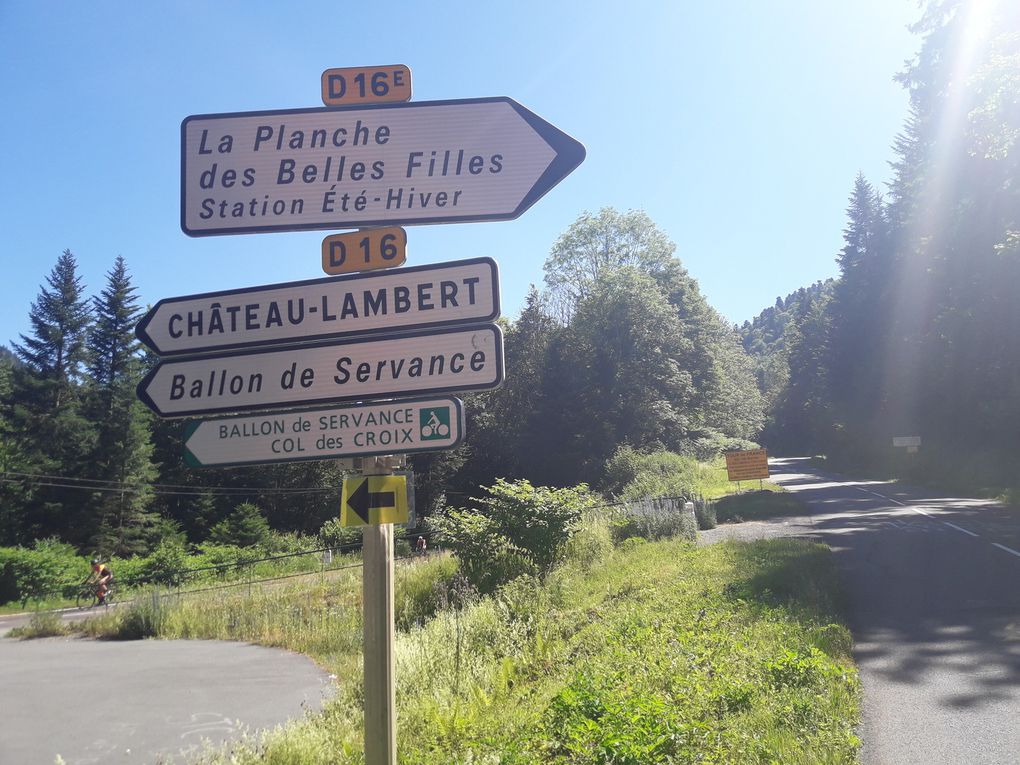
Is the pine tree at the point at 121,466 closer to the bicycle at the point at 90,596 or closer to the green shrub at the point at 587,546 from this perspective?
the bicycle at the point at 90,596

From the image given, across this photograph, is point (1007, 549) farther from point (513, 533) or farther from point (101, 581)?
point (101, 581)

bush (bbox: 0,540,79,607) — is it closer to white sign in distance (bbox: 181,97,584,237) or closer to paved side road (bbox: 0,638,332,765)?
paved side road (bbox: 0,638,332,765)

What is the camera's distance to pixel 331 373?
2.48m

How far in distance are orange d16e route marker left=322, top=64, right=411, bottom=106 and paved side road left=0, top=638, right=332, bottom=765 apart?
17.5 feet

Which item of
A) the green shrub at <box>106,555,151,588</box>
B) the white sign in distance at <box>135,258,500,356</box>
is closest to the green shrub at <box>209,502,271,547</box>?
the green shrub at <box>106,555,151,588</box>

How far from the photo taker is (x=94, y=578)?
23453mm

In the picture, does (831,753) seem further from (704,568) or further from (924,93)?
(924,93)

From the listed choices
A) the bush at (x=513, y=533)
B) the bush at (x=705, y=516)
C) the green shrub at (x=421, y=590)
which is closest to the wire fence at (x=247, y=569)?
the bush at (x=705, y=516)

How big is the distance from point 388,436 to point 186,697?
7.78 metres

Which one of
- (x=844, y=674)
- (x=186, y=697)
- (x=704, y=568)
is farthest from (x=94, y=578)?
(x=844, y=674)

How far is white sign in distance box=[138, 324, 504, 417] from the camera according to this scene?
95.9 inches

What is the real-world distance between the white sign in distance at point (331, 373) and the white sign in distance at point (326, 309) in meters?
0.06

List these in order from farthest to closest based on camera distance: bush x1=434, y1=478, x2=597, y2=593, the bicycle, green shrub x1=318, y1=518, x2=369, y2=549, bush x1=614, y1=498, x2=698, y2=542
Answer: green shrub x1=318, y1=518, x2=369, y2=549 < the bicycle < bush x1=614, y1=498, x2=698, y2=542 < bush x1=434, y1=478, x2=597, y2=593

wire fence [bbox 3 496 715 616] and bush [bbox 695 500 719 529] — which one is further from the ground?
bush [bbox 695 500 719 529]
